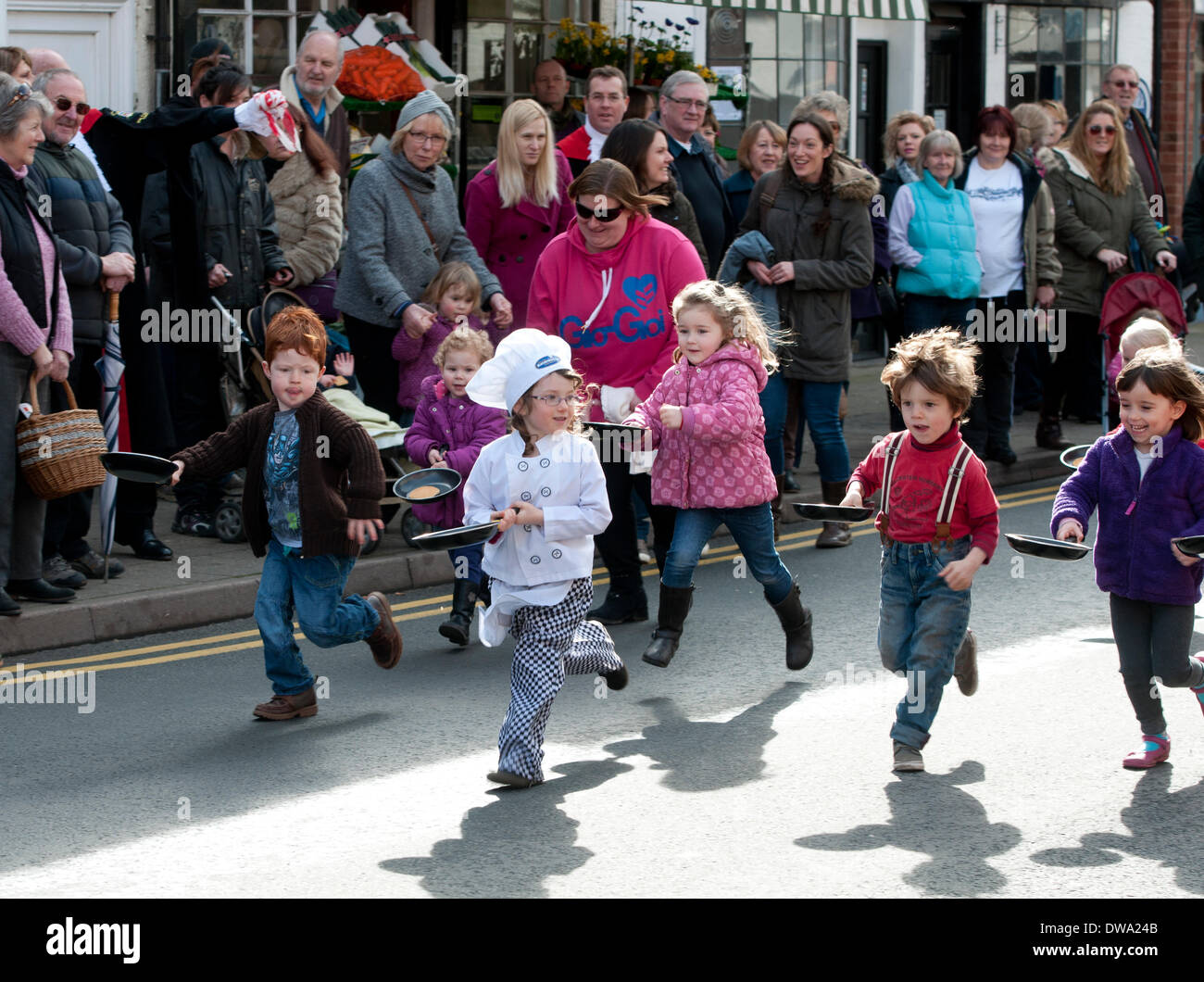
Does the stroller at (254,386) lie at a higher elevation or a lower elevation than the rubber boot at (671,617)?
higher

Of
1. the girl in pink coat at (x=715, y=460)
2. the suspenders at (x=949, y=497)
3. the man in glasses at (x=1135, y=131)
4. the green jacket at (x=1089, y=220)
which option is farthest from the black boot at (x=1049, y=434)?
the suspenders at (x=949, y=497)

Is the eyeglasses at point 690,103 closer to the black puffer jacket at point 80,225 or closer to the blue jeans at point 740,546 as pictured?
the black puffer jacket at point 80,225

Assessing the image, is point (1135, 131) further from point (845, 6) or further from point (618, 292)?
point (618, 292)

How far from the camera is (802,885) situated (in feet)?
16.1

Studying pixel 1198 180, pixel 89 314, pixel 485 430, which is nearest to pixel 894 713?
pixel 485 430

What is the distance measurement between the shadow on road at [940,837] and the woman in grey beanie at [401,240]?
4.53m

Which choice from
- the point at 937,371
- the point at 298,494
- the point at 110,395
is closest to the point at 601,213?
the point at 298,494

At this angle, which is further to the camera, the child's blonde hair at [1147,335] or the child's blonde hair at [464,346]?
the child's blonde hair at [464,346]

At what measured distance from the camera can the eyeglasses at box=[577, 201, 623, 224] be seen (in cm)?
787

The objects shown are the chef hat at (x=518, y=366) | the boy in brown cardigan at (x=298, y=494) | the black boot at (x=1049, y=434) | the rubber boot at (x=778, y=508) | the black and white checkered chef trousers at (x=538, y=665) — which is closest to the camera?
the black and white checkered chef trousers at (x=538, y=665)

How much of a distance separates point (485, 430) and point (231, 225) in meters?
2.30

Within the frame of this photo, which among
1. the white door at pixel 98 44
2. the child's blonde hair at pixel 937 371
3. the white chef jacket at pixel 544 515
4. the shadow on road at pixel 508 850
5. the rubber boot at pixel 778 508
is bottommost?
the shadow on road at pixel 508 850

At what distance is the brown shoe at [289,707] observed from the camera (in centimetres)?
677

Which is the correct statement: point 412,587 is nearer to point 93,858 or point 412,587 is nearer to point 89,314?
point 89,314
